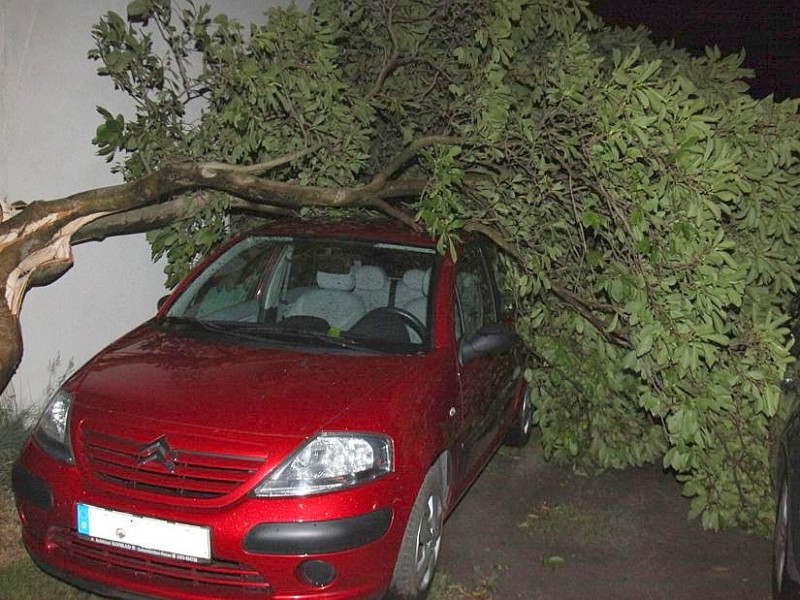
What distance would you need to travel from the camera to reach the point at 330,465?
360 cm

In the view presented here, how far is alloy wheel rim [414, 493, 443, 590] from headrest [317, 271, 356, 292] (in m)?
1.37

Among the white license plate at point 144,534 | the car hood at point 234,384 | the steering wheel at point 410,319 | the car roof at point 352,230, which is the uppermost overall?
the car roof at point 352,230

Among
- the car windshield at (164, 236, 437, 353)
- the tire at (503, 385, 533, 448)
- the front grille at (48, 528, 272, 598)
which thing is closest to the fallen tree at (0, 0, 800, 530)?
the tire at (503, 385, 533, 448)

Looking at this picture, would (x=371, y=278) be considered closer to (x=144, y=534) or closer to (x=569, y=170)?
(x=569, y=170)

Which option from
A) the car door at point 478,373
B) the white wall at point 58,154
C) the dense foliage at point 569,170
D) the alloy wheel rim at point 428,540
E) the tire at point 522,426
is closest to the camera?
the alloy wheel rim at point 428,540

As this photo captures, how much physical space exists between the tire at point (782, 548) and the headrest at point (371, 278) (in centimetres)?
219

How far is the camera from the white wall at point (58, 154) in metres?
5.39

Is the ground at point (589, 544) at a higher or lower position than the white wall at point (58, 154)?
lower

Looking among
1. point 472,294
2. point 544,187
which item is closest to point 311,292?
point 472,294

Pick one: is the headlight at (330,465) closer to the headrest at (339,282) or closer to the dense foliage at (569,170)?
the dense foliage at (569,170)

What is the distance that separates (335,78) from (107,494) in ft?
9.28

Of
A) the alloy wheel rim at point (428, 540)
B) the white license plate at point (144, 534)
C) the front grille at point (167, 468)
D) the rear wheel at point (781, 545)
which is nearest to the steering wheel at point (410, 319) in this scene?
the alloy wheel rim at point (428, 540)

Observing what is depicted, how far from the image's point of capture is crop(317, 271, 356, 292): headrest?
5.04m

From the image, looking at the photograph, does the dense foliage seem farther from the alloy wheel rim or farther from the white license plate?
the white license plate
